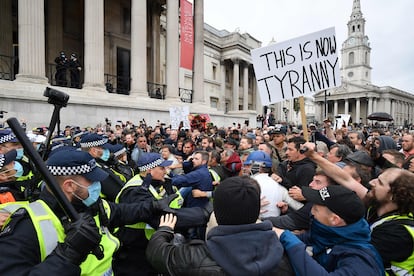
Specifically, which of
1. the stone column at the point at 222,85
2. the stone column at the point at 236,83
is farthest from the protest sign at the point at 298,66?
the stone column at the point at 222,85

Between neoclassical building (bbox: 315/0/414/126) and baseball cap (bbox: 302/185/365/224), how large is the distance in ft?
262

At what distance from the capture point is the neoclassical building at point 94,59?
1342 cm

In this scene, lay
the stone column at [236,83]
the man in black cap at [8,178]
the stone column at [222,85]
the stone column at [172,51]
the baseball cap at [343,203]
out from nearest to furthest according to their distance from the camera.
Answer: the baseball cap at [343,203] → the man in black cap at [8,178] → the stone column at [172,51] → the stone column at [236,83] → the stone column at [222,85]

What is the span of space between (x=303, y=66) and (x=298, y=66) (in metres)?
0.07

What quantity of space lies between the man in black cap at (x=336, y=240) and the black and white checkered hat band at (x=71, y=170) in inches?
54.6

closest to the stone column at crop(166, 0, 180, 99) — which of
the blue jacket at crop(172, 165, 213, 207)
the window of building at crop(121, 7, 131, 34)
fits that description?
the window of building at crop(121, 7, 131, 34)

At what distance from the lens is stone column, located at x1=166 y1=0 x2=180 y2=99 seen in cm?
1948

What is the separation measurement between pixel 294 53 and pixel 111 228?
11.9 feet

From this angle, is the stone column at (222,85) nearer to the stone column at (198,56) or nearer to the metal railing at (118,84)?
the stone column at (198,56)

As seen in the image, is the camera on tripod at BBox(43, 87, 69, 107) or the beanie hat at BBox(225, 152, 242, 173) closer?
the camera on tripod at BBox(43, 87, 69, 107)

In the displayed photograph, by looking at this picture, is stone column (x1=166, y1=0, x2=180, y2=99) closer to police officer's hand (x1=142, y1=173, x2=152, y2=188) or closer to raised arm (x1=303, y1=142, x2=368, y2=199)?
police officer's hand (x1=142, y1=173, x2=152, y2=188)

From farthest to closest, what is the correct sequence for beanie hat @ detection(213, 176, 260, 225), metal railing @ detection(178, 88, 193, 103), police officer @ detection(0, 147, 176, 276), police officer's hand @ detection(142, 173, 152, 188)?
metal railing @ detection(178, 88, 193, 103) < police officer's hand @ detection(142, 173, 152, 188) < beanie hat @ detection(213, 176, 260, 225) < police officer @ detection(0, 147, 176, 276)

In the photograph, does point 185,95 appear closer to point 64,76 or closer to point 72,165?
point 64,76

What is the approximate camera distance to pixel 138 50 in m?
17.5
